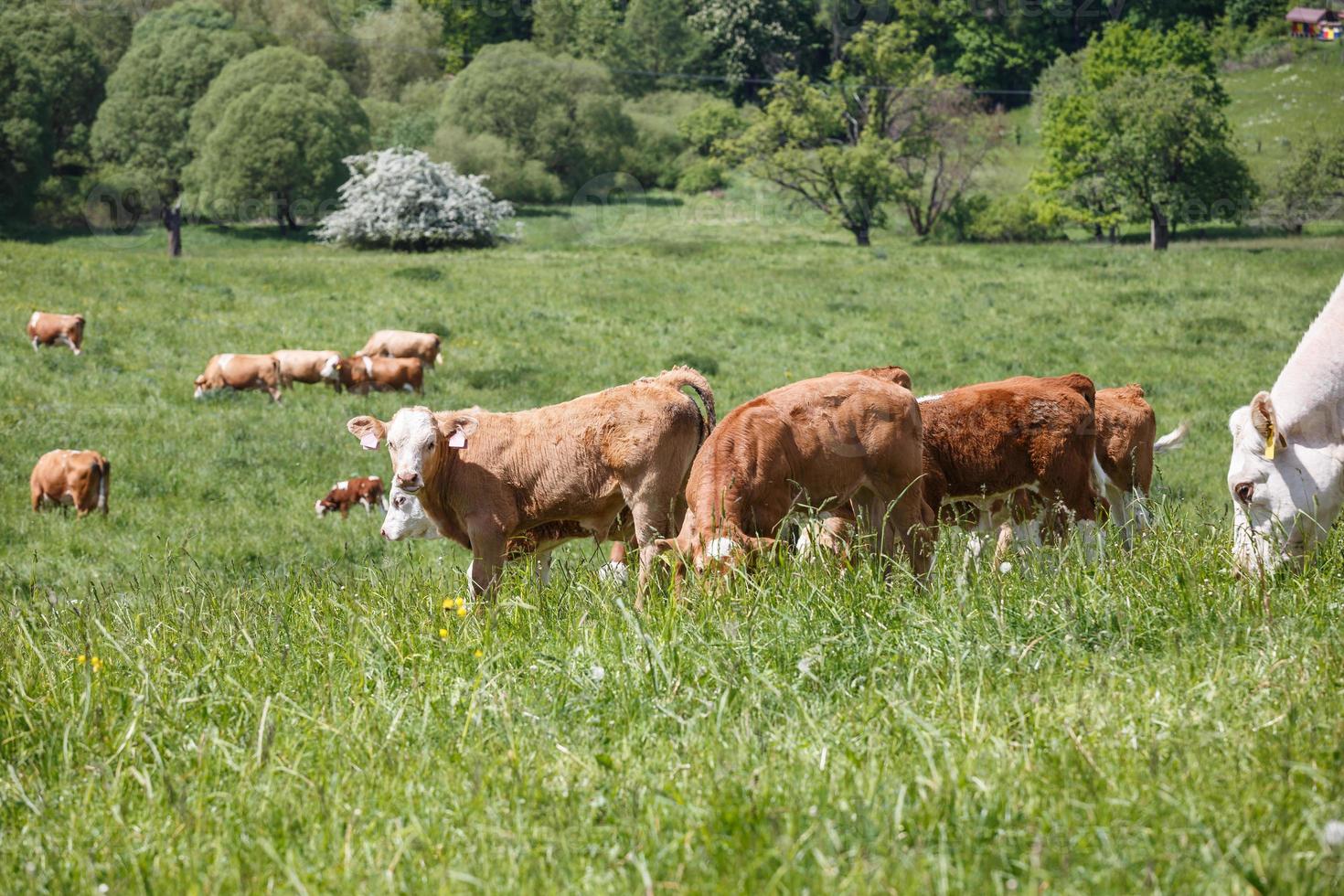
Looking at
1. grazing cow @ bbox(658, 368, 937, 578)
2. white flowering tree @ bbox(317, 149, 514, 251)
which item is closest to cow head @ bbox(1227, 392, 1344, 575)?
grazing cow @ bbox(658, 368, 937, 578)

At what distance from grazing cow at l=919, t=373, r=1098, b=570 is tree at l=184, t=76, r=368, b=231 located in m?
49.2

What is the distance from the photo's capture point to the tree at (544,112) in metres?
63.5

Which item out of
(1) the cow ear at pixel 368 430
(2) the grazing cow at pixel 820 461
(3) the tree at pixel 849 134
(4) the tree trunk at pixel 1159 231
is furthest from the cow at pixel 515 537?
(3) the tree at pixel 849 134

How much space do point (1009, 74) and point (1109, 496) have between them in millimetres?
82710

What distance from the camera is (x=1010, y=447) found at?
861 centimetres

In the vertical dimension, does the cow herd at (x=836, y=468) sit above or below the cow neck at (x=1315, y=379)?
below

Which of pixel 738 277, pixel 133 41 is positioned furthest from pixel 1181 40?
pixel 133 41

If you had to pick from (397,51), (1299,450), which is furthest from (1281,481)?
(397,51)

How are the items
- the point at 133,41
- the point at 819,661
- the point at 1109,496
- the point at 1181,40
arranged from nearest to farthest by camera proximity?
the point at 819,661 < the point at 1109,496 < the point at 1181,40 < the point at 133,41

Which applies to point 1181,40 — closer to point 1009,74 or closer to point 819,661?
point 1009,74

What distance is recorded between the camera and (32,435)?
17812mm

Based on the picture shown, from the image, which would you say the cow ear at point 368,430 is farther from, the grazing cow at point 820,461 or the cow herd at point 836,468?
the grazing cow at point 820,461

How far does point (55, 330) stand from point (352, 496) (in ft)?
32.2

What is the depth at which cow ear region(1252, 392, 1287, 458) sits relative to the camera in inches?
248
